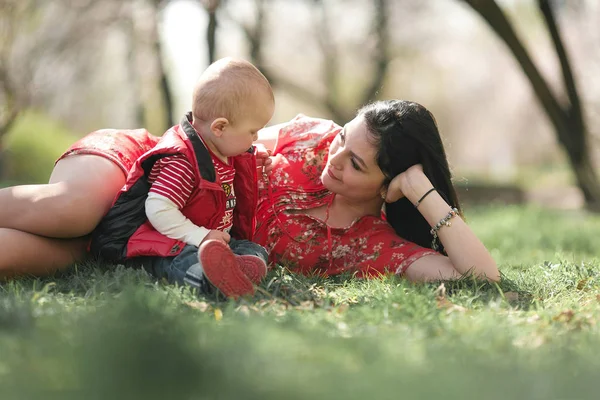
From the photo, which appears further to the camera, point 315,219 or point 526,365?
point 315,219

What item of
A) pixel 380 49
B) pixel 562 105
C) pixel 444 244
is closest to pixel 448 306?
pixel 444 244

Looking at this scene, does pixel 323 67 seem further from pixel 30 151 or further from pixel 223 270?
pixel 223 270

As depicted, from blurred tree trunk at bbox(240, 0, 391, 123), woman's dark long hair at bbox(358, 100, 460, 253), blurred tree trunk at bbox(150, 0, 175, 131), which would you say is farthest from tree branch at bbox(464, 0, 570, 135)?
blurred tree trunk at bbox(150, 0, 175, 131)

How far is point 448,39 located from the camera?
699 inches

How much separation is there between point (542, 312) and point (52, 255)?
6.63 feet

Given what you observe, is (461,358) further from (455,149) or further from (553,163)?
(455,149)

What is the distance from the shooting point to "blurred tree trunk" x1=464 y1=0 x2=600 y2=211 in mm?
6836

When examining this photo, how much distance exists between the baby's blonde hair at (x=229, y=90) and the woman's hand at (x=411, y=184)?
765 mm

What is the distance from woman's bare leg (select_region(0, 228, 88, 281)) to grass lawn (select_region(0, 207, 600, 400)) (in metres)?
0.16

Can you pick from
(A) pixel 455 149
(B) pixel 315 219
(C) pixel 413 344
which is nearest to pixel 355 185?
(B) pixel 315 219

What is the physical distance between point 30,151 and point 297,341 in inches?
487

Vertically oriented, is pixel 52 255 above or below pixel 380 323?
below

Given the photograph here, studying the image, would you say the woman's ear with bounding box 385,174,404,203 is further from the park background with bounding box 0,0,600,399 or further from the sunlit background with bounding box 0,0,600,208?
the sunlit background with bounding box 0,0,600,208

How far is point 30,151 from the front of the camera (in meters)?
13.0
